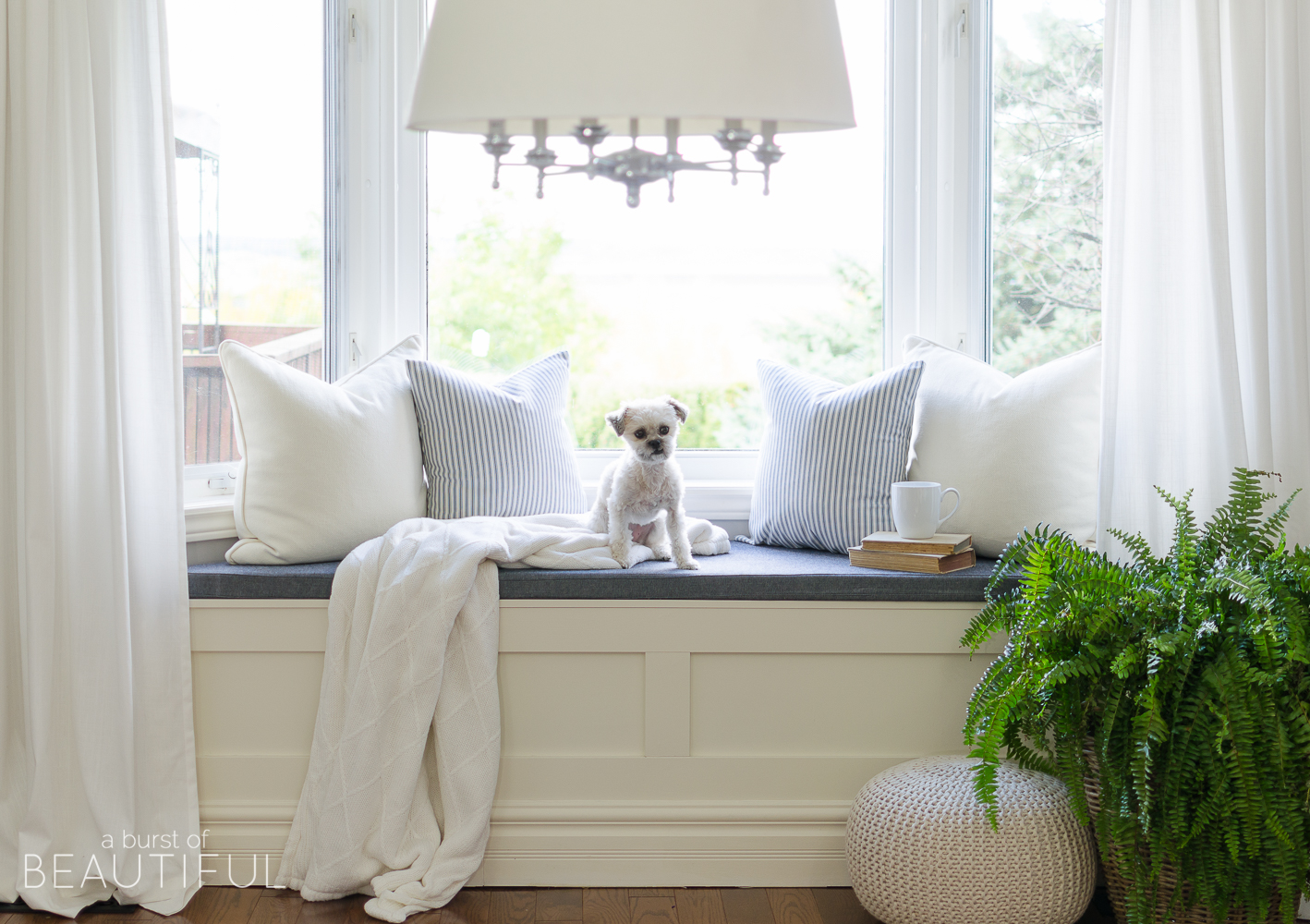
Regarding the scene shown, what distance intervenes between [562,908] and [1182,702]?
1154mm

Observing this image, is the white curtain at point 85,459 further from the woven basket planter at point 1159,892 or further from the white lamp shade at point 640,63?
the woven basket planter at point 1159,892

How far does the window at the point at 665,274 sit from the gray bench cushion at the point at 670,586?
739 millimetres

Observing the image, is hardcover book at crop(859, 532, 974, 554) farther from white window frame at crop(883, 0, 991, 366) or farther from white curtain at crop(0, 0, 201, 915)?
white curtain at crop(0, 0, 201, 915)

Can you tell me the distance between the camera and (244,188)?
234 cm

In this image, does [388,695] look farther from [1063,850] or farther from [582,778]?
[1063,850]

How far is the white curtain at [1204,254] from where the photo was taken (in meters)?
1.76

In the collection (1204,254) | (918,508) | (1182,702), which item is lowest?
(1182,702)

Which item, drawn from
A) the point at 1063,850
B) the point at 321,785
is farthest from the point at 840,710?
the point at 321,785

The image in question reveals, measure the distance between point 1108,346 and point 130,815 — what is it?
6.72ft

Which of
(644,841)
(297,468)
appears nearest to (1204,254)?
(644,841)

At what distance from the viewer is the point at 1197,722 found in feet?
4.69

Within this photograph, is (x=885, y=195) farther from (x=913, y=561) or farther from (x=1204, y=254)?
(x=913, y=561)

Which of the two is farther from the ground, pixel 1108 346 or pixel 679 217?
pixel 679 217

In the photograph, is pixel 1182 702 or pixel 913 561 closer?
pixel 1182 702
